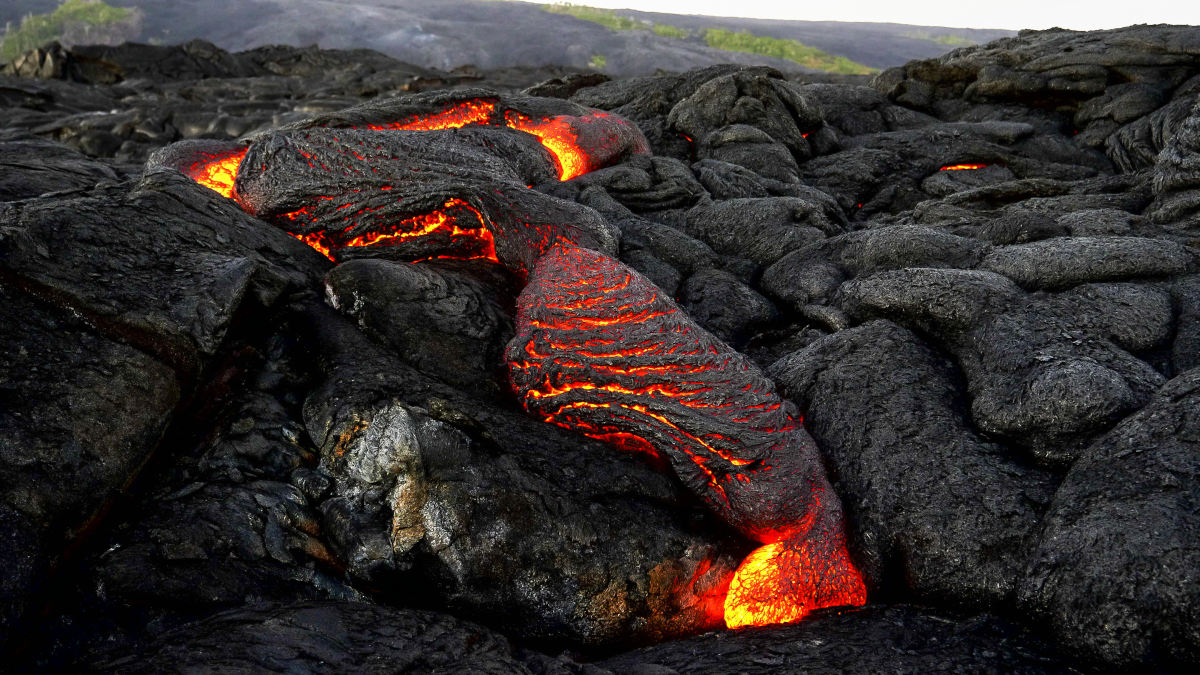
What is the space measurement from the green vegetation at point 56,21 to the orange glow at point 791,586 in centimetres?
4994

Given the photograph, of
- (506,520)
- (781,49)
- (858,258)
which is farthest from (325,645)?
(781,49)

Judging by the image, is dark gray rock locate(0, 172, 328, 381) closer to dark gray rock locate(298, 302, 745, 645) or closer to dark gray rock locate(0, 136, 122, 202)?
dark gray rock locate(298, 302, 745, 645)

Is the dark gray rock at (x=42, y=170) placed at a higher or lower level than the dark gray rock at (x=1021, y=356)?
higher

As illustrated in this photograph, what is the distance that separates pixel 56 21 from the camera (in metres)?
41.6

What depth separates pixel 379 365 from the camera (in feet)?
18.2

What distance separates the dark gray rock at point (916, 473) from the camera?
462 cm

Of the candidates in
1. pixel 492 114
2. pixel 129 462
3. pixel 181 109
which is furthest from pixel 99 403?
pixel 181 109

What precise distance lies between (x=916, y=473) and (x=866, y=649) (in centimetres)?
158

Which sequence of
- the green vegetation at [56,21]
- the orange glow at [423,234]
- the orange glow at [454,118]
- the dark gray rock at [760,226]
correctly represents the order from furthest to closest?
1. the green vegetation at [56,21]
2. the orange glow at [454,118]
3. the dark gray rock at [760,226]
4. the orange glow at [423,234]

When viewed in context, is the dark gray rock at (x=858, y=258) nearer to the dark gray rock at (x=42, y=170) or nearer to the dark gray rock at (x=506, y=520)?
the dark gray rock at (x=506, y=520)

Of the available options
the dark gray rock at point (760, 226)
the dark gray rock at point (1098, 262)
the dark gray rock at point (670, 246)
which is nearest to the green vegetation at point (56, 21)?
the dark gray rock at point (670, 246)

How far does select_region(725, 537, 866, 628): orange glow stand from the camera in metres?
4.96

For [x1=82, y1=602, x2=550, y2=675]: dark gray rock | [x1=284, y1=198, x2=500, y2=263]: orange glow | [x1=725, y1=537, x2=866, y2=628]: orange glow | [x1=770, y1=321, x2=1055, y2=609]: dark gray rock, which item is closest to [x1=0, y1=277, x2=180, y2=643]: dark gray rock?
[x1=82, y1=602, x2=550, y2=675]: dark gray rock

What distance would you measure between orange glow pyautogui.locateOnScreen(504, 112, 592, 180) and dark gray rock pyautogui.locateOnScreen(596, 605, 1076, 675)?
27.6ft
